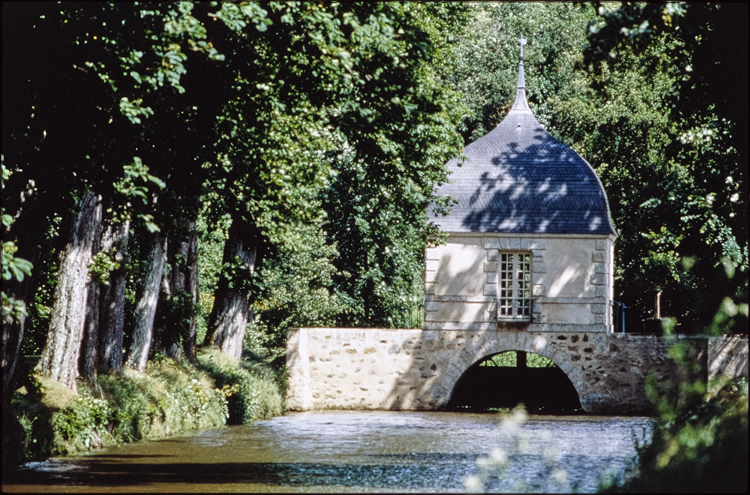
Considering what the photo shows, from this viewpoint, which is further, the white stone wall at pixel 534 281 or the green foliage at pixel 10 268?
the white stone wall at pixel 534 281

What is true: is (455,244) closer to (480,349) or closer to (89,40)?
(480,349)

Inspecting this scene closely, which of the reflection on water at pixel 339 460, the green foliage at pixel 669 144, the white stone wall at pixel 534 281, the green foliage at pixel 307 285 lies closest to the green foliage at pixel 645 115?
the green foliage at pixel 669 144

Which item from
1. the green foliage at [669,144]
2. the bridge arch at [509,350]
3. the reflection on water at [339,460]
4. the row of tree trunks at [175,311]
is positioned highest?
the green foliage at [669,144]

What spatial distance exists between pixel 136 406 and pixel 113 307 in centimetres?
147

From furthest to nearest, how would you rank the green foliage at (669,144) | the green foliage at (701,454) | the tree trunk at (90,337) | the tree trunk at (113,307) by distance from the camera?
the tree trunk at (113,307) → the tree trunk at (90,337) → the green foliage at (669,144) → the green foliage at (701,454)

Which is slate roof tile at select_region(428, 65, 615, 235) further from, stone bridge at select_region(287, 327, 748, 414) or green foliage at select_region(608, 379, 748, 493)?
green foliage at select_region(608, 379, 748, 493)

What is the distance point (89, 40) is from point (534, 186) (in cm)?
1584

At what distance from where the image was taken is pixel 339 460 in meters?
12.5

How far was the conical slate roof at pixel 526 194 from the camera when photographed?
958 inches

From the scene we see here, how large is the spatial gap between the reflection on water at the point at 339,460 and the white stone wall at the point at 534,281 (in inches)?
202

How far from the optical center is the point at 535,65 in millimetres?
38125

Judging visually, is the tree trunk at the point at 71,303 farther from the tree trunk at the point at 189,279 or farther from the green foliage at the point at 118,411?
the tree trunk at the point at 189,279

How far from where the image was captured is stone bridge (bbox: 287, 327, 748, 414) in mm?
23906

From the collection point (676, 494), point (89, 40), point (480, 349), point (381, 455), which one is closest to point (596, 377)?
point (480, 349)
